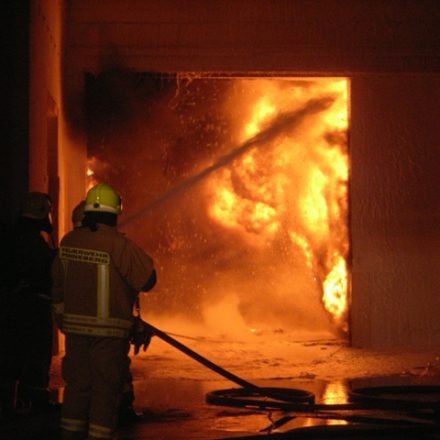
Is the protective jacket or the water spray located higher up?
the water spray

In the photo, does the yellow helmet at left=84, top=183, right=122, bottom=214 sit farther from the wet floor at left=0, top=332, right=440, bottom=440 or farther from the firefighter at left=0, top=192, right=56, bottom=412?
the wet floor at left=0, top=332, right=440, bottom=440

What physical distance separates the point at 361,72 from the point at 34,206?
219 inches

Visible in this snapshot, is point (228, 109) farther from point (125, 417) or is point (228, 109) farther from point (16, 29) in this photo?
point (125, 417)

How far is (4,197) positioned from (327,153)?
576 centimetres

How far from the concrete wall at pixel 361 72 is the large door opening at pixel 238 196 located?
0.83 metres

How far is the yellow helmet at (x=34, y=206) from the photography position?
23.1 feet

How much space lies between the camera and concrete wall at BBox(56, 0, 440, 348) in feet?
37.2

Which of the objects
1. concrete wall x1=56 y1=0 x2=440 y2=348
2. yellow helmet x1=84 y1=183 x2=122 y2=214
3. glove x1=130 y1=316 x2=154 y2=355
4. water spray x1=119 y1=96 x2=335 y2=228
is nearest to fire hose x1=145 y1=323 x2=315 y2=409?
glove x1=130 y1=316 x2=154 y2=355

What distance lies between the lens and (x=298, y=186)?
1324 cm

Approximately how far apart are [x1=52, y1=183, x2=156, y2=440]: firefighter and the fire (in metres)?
6.76

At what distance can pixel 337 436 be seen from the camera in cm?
574

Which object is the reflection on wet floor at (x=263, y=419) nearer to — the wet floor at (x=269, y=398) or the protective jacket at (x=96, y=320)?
the wet floor at (x=269, y=398)

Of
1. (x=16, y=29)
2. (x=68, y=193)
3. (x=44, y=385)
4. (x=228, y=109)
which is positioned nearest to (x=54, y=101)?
(x=68, y=193)

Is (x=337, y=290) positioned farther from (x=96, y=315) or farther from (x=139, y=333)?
(x=96, y=315)
